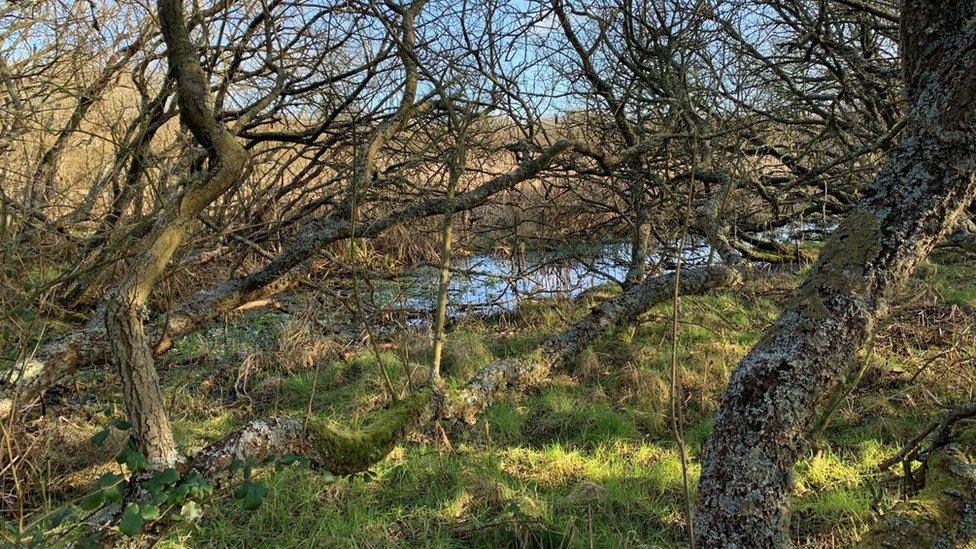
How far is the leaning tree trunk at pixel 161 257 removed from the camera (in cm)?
204

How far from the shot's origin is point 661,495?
2697 millimetres

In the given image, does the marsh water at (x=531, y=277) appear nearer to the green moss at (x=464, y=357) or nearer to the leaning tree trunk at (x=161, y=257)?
the green moss at (x=464, y=357)

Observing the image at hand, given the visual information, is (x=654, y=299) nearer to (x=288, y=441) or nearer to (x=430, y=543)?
(x=430, y=543)

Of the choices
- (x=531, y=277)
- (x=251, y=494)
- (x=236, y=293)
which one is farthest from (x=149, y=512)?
(x=531, y=277)

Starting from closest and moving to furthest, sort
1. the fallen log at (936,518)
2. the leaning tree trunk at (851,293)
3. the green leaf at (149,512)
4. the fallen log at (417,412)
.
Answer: the leaning tree trunk at (851,293), the fallen log at (936,518), the green leaf at (149,512), the fallen log at (417,412)

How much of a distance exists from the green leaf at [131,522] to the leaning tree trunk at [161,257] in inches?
12.7

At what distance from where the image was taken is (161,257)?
2.11 metres

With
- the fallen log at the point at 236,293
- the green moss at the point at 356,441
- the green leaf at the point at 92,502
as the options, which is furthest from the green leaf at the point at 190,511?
the fallen log at the point at 236,293

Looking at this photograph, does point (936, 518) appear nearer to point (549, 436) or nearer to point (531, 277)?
point (549, 436)

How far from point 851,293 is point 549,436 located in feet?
7.22

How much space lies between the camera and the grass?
8.20 feet

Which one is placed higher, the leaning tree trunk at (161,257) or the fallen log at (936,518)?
the leaning tree trunk at (161,257)

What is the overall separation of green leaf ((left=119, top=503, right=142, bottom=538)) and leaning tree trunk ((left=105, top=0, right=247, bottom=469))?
32 cm

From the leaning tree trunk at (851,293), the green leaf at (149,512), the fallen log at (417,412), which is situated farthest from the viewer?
the fallen log at (417,412)
